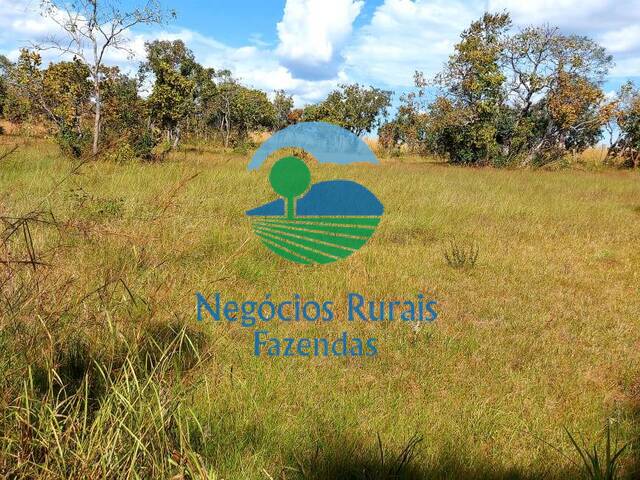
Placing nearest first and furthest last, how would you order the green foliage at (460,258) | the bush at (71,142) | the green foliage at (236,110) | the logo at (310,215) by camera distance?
1. the green foliage at (460,258)
2. the logo at (310,215)
3. the bush at (71,142)
4. the green foliage at (236,110)

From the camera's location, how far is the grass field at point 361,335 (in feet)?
6.26

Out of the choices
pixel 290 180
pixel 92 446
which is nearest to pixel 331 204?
pixel 290 180

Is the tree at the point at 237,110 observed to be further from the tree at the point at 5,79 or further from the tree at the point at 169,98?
the tree at the point at 5,79

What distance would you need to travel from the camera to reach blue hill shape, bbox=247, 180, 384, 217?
22.5 ft

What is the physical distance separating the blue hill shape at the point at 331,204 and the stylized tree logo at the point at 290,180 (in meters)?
0.12

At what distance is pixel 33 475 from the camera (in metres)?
1.48

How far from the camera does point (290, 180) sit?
8.17 m

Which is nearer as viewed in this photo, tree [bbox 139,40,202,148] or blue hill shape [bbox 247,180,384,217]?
blue hill shape [bbox 247,180,384,217]

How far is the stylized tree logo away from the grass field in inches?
53.4

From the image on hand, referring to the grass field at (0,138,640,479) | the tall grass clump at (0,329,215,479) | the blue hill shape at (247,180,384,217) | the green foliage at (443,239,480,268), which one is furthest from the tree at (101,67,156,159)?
the tall grass clump at (0,329,215,479)

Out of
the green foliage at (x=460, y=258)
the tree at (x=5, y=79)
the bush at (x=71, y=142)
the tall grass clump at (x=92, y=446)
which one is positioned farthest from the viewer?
the tree at (x=5, y=79)

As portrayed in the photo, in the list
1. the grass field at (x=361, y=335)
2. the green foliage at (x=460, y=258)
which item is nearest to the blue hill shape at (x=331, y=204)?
the grass field at (x=361, y=335)

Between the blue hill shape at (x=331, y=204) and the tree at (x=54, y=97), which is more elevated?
the tree at (x=54, y=97)

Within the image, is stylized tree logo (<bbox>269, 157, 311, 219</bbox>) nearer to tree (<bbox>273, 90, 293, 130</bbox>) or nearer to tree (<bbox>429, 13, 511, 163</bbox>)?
tree (<bbox>429, 13, 511, 163</bbox>)
